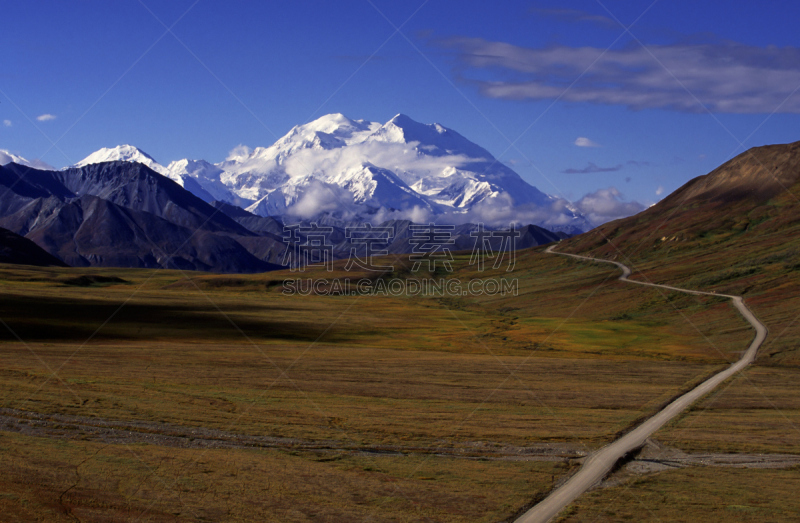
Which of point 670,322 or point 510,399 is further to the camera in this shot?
point 670,322

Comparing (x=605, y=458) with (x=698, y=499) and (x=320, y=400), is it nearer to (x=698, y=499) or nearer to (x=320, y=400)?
(x=698, y=499)

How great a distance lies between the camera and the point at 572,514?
26219mm

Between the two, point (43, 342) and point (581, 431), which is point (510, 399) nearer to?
point (581, 431)

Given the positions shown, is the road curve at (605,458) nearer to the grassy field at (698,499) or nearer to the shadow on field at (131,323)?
the grassy field at (698,499)

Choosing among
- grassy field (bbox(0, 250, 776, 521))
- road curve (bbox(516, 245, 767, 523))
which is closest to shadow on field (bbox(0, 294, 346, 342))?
grassy field (bbox(0, 250, 776, 521))

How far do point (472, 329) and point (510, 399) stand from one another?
53.5 metres

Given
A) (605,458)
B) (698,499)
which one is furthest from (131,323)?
(698,499)

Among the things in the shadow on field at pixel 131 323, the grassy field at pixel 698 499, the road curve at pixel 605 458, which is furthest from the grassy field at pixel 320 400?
the grassy field at pixel 698 499

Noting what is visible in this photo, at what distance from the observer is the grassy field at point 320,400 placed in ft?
86.5

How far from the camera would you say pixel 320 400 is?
44656 millimetres

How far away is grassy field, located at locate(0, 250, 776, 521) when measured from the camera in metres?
26.4

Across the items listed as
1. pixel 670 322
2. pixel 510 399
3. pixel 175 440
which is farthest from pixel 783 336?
pixel 175 440

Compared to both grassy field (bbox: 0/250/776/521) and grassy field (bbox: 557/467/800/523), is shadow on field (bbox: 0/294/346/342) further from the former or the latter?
grassy field (bbox: 557/467/800/523)

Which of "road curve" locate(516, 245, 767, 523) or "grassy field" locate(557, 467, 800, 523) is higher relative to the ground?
"road curve" locate(516, 245, 767, 523)
